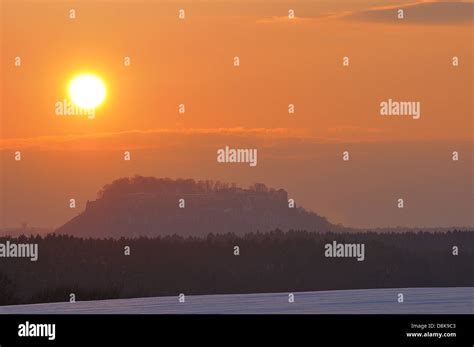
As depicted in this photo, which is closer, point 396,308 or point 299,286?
point 396,308

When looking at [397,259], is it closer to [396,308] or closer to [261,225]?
[261,225]

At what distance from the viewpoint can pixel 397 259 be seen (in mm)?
73375

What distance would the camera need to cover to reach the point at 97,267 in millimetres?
71312

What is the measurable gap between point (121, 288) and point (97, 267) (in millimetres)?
3998
